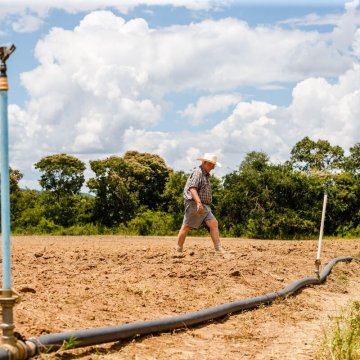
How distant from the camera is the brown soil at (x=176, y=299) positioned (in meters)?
5.23

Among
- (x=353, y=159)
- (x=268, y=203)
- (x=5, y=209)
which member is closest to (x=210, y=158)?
(x=5, y=209)

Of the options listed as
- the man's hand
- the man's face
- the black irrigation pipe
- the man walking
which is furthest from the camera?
the man's face

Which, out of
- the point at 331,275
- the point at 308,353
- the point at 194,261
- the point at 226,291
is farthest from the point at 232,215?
the point at 308,353

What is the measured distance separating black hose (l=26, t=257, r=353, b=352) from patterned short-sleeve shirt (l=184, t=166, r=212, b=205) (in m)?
3.07

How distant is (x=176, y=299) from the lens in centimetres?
685

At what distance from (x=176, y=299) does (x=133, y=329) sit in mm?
1743

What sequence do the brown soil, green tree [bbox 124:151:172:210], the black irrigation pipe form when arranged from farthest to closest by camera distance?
A: green tree [bbox 124:151:172:210] → the brown soil → the black irrigation pipe

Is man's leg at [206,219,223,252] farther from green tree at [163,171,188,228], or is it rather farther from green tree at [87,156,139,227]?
green tree at [87,156,139,227]

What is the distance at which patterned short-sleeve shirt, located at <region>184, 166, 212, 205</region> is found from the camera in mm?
10516

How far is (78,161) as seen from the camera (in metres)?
36.4

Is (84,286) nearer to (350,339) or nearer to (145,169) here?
(350,339)

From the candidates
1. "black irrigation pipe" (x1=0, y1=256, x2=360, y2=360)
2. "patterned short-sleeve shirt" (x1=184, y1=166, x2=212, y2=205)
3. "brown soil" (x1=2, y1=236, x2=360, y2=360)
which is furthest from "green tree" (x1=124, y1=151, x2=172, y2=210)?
"black irrigation pipe" (x1=0, y1=256, x2=360, y2=360)

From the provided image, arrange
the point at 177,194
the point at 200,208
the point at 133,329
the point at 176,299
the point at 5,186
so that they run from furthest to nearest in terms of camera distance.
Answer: the point at 177,194, the point at 200,208, the point at 176,299, the point at 133,329, the point at 5,186

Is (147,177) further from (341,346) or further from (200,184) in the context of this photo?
(341,346)
